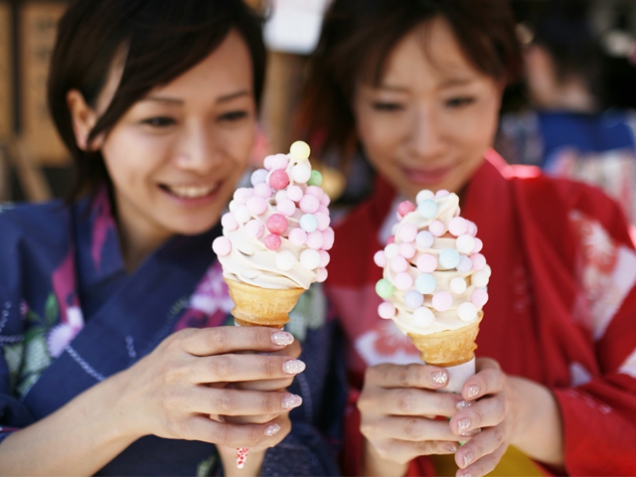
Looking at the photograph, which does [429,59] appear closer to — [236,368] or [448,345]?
[448,345]

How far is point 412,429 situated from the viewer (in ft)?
4.66

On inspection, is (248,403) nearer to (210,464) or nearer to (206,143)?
(210,464)

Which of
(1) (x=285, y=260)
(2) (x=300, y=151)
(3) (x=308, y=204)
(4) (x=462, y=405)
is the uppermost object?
(2) (x=300, y=151)

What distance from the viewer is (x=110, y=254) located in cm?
203

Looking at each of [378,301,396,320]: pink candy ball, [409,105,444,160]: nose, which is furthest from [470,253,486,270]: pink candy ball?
[409,105,444,160]: nose

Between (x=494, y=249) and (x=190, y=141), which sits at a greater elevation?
(x=190, y=141)

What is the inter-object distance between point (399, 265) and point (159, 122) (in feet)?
3.23

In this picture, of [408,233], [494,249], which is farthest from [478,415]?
[494,249]

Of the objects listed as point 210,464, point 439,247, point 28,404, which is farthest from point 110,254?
point 439,247

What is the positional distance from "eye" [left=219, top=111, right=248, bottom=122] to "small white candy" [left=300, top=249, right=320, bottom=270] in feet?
2.65

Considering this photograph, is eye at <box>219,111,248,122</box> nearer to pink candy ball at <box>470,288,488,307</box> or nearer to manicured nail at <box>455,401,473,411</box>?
pink candy ball at <box>470,288,488,307</box>

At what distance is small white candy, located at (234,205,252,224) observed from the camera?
1327 mm

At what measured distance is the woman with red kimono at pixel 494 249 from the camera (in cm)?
167

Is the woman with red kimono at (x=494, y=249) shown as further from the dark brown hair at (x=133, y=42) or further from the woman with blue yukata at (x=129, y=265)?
the dark brown hair at (x=133, y=42)
